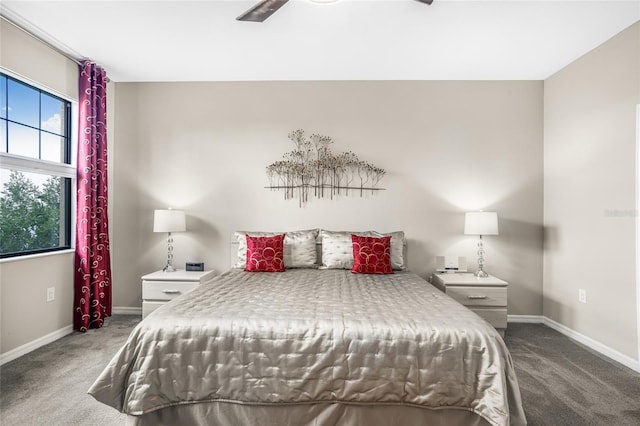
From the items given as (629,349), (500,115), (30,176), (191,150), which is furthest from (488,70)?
(30,176)

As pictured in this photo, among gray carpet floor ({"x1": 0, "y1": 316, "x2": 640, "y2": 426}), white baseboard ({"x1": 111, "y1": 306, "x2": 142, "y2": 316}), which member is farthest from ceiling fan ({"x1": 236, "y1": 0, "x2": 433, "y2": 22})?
white baseboard ({"x1": 111, "y1": 306, "x2": 142, "y2": 316})

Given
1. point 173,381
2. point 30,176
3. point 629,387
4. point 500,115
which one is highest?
point 500,115

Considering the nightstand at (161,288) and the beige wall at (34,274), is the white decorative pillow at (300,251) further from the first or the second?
the beige wall at (34,274)

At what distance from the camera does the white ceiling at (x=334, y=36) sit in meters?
2.37

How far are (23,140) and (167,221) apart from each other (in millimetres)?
1339

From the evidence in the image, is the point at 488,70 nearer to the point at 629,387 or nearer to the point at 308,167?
the point at 308,167

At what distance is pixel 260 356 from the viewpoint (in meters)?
1.64

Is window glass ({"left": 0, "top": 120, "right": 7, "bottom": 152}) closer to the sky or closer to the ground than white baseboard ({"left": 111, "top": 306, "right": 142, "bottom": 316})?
closer to the sky

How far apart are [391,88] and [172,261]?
10.5ft

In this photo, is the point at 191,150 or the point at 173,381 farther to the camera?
the point at 191,150

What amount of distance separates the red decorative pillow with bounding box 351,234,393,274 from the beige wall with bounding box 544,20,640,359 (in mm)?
1819

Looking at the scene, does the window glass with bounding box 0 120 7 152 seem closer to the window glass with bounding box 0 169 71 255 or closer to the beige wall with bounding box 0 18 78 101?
the window glass with bounding box 0 169 71 255

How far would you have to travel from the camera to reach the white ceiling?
2.37 metres

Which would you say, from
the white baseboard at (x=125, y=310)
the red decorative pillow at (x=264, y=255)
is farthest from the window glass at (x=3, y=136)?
the red decorative pillow at (x=264, y=255)
